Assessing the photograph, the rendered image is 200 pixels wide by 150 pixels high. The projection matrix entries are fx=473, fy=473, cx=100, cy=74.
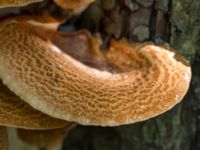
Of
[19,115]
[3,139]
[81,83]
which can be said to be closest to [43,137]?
[3,139]

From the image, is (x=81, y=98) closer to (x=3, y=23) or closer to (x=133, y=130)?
(x=3, y=23)

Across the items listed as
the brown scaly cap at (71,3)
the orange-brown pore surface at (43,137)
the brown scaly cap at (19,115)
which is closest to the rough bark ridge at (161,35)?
the brown scaly cap at (71,3)

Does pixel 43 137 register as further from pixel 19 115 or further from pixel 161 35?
pixel 161 35

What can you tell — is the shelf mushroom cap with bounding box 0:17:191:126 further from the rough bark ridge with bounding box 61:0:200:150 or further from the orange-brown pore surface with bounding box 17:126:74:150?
the orange-brown pore surface with bounding box 17:126:74:150

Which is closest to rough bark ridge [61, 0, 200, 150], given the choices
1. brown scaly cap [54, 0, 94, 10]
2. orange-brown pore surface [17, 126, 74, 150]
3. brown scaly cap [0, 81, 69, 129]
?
brown scaly cap [54, 0, 94, 10]

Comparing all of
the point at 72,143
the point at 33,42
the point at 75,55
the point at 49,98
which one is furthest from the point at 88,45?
the point at 72,143

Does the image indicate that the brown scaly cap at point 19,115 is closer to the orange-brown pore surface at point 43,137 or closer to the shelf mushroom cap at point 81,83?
the shelf mushroom cap at point 81,83

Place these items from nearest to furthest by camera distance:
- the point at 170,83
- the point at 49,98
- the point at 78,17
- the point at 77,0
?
the point at 49,98 < the point at 170,83 < the point at 77,0 < the point at 78,17
